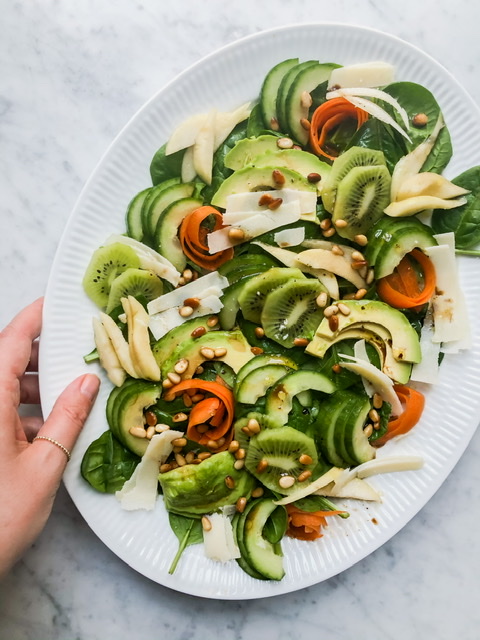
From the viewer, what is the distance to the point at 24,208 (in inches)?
111

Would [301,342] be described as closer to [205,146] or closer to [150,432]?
[150,432]

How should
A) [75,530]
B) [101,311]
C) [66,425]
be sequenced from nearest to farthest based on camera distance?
1. [66,425]
2. [101,311]
3. [75,530]

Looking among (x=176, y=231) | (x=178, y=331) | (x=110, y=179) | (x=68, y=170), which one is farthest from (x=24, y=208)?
(x=178, y=331)

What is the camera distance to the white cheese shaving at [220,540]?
8.19 feet

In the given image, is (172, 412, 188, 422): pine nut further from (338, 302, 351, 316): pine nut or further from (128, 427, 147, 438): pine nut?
(338, 302, 351, 316): pine nut

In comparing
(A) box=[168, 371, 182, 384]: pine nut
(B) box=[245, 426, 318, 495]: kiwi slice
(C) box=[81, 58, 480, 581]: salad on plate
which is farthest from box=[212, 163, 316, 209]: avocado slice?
(B) box=[245, 426, 318, 495]: kiwi slice

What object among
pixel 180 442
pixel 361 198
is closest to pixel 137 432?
pixel 180 442

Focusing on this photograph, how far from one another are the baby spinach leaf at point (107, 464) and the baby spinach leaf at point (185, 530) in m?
0.28

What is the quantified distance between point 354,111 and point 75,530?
236 centimetres

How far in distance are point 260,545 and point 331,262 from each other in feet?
4.21

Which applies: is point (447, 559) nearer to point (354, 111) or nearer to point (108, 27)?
point (354, 111)

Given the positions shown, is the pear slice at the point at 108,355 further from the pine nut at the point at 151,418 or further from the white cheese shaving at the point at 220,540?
the white cheese shaving at the point at 220,540

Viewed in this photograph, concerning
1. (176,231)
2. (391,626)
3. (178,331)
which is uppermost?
(176,231)

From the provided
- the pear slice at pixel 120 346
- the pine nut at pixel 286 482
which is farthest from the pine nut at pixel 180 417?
the pine nut at pixel 286 482
